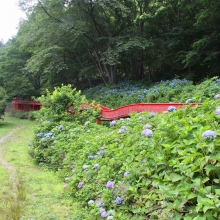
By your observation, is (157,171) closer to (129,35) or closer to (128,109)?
(128,109)

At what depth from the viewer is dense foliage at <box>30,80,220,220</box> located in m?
2.11

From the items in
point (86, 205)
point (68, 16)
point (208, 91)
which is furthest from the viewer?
point (68, 16)

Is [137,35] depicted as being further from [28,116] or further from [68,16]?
[28,116]

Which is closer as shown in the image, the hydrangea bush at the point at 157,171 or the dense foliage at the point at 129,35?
the hydrangea bush at the point at 157,171

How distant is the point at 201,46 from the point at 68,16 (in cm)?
805

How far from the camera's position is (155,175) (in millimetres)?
2588

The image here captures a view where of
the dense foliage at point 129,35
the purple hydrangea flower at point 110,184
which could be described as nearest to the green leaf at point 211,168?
the purple hydrangea flower at point 110,184

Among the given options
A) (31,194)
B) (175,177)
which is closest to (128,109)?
(31,194)

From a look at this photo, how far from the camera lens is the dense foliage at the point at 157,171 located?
2.11 m

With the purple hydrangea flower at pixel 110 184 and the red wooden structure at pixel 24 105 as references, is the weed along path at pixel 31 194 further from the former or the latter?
the red wooden structure at pixel 24 105

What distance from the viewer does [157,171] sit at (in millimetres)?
2643

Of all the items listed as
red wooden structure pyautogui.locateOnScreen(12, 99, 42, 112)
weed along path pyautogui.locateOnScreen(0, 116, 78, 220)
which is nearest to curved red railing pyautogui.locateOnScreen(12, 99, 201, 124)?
weed along path pyautogui.locateOnScreen(0, 116, 78, 220)

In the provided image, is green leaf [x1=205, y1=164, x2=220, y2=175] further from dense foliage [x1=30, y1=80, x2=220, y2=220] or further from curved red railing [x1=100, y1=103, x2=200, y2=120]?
curved red railing [x1=100, y1=103, x2=200, y2=120]

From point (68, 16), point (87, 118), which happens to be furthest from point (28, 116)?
point (87, 118)
